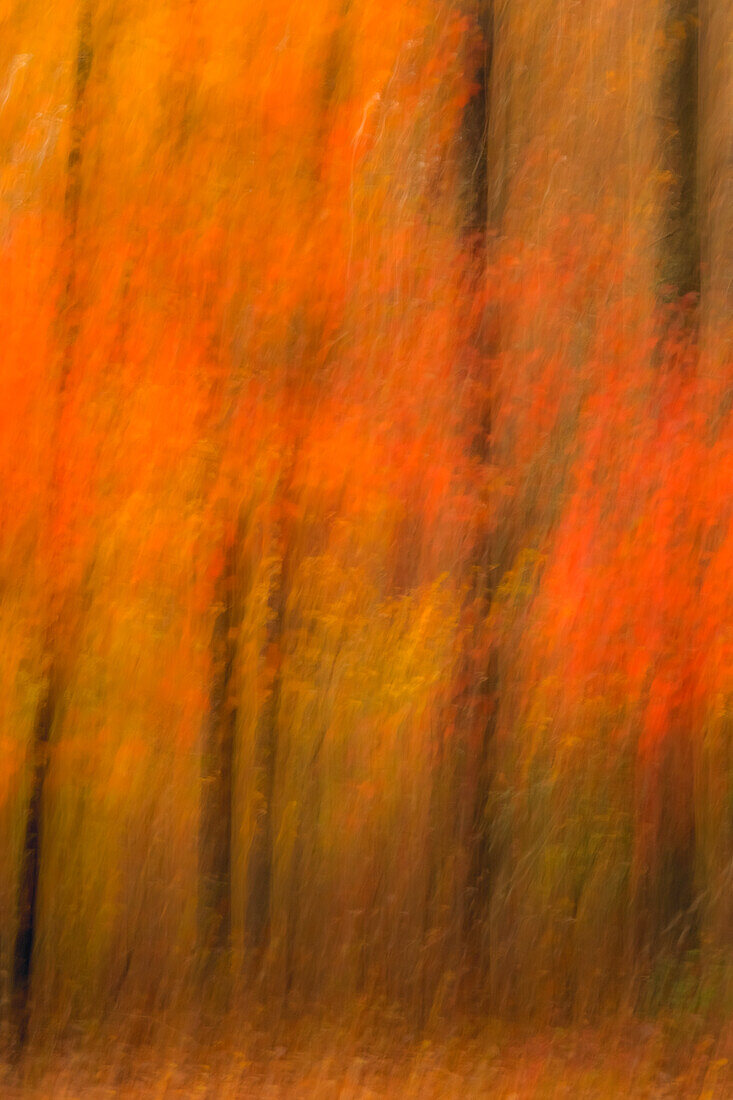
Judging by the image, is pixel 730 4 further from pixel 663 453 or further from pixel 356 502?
pixel 356 502

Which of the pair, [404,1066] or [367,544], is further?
[367,544]

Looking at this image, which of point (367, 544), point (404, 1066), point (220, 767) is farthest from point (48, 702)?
point (404, 1066)

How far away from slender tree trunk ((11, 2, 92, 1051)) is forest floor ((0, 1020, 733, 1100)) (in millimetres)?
144

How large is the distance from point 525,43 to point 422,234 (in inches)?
15.3

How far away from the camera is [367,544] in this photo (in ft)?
5.94

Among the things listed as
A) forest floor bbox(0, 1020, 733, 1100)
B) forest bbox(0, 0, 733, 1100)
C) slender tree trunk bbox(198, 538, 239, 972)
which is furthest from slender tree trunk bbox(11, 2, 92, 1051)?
slender tree trunk bbox(198, 538, 239, 972)

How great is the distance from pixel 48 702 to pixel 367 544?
0.59 meters

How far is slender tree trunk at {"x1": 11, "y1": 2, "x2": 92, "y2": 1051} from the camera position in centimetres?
175

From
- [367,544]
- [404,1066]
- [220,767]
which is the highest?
[367,544]

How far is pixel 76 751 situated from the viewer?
1.77 metres

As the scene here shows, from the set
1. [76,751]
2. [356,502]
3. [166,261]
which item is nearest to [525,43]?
[166,261]

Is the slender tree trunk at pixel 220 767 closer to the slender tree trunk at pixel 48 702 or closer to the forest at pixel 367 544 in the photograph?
the forest at pixel 367 544

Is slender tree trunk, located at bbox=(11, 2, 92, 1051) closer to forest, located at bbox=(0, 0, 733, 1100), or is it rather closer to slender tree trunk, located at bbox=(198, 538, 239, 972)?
forest, located at bbox=(0, 0, 733, 1100)

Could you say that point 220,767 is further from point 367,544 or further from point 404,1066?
point 404,1066
